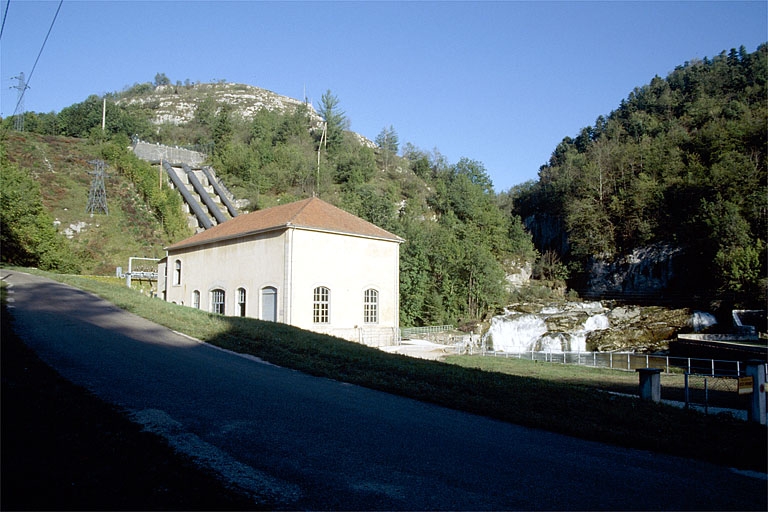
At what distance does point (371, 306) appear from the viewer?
94.6 ft

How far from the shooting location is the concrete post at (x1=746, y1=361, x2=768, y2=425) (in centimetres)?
789

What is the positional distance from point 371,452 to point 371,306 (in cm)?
2339

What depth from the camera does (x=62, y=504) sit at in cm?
343

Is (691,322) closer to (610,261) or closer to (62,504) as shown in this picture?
(610,261)

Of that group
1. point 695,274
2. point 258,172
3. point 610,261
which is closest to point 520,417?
point 695,274

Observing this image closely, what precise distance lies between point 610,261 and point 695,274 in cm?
1007

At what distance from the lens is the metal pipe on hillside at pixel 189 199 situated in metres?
54.5

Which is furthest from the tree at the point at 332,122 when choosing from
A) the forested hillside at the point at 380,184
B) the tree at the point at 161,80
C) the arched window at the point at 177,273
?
the tree at the point at 161,80

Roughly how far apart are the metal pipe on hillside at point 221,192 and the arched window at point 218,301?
29907mm

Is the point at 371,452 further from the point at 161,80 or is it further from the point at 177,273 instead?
the point at 161,80

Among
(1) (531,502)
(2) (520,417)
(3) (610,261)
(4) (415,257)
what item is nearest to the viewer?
(1) (531,502)

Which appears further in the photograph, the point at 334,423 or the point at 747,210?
the point at 747,210

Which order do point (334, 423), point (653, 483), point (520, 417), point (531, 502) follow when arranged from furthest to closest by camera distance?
point (520, 417) → point (334, 423) → point (653, 483) → point (531, 502)

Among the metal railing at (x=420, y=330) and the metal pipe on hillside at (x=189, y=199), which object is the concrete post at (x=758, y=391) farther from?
the metal pipe on hillside at (x=189, y=199)
